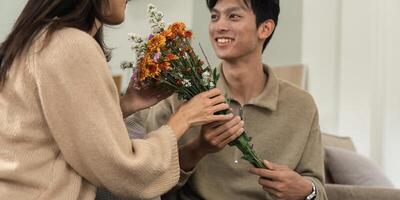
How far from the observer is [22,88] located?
1124mm

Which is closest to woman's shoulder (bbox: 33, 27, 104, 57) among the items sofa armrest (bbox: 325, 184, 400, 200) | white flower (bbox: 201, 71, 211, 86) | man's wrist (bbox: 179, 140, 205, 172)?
white flower (bbox: 201, 71, 211, 86)

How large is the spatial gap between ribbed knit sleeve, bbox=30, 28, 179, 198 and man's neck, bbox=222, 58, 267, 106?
74cm

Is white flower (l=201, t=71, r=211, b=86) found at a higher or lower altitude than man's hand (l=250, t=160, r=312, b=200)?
higher

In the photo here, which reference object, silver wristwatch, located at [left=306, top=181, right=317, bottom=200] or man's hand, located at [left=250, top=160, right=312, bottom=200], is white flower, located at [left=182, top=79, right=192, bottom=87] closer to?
man's hand, located at [left=250, top=160, right=312, bottom=200]

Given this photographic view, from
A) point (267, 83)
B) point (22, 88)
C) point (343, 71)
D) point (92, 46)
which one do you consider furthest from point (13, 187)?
point (343, 71)

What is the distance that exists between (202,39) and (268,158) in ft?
7.63

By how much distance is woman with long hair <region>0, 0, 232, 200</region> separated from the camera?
1096mm

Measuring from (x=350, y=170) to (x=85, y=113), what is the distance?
1.86 meters

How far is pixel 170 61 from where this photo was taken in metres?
1.37

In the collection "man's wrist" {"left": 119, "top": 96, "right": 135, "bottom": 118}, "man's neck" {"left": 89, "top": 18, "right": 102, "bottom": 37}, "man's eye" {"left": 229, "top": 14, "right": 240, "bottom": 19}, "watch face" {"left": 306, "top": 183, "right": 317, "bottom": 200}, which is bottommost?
"watch face" {"left": 306, "top": 183, "right": 317, "bottom": 200}

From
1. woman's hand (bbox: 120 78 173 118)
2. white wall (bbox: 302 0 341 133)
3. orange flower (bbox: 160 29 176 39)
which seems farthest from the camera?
white wall (bbox: 302 0 341 133)

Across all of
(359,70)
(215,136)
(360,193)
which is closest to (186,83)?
(215,136)

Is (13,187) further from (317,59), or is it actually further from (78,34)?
(317,59)

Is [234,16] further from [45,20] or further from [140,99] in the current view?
[45,20]
